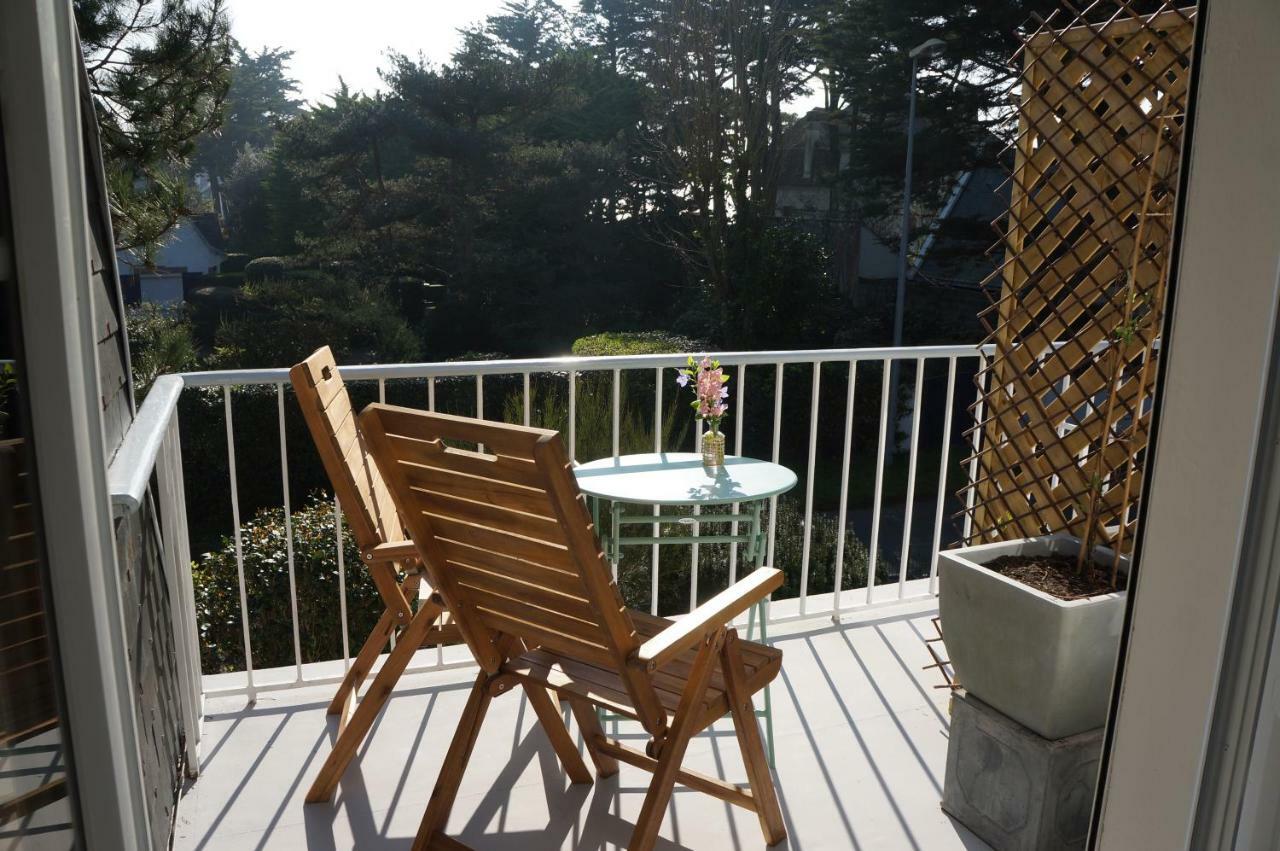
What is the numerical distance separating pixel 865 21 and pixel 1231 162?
14.5 metres

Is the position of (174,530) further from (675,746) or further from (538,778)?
(675,746)

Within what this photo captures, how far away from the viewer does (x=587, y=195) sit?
1655 centimetres

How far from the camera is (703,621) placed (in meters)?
1.95

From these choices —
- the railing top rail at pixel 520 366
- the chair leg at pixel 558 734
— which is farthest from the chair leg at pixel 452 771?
the railing top rail at pixel 520 366

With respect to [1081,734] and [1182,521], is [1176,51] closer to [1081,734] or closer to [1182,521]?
[1182,521]

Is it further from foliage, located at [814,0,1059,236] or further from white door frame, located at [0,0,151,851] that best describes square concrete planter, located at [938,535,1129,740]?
foliage, located at [814,0,1059,236]

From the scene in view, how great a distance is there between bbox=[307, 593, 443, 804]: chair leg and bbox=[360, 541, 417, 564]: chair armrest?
17 cm

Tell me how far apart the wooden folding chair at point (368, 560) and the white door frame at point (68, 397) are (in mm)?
1144

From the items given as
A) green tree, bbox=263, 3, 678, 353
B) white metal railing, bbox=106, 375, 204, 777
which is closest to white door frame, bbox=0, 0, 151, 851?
white metal railing, bbox=106, 375, 204, 777

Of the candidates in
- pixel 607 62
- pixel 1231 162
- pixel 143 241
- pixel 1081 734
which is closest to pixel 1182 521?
pixel 1231 162

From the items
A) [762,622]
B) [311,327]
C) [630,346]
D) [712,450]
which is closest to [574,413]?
[712,450]

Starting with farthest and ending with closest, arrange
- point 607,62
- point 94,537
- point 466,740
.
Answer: point 607,62 < point 466,740 < point 94,537

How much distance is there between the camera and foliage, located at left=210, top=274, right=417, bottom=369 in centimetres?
1314

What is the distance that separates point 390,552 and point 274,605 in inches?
116
